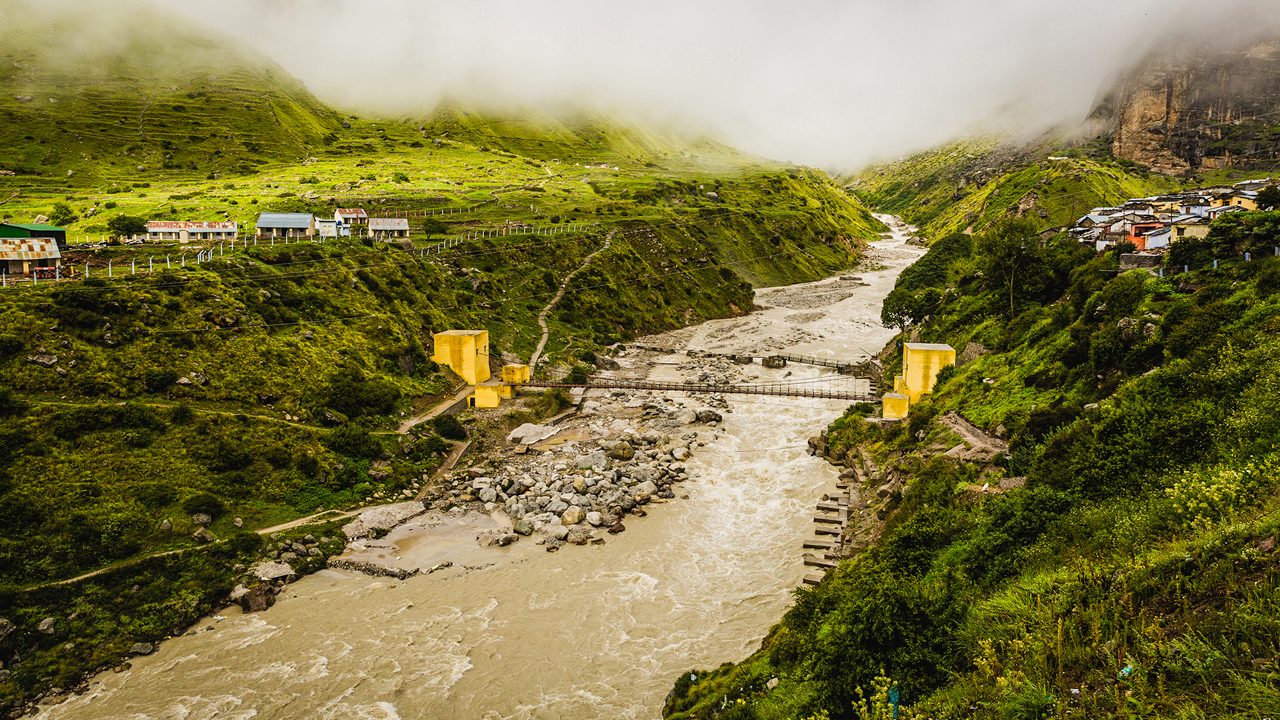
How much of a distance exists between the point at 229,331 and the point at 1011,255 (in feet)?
172

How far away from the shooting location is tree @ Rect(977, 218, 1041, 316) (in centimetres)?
Answer: 4469

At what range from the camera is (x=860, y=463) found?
124 ft

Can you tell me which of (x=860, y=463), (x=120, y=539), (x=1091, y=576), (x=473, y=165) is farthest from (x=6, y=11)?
(x=1091, y=576)

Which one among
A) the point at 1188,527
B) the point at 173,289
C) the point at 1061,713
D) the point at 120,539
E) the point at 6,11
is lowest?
the point at 120,539

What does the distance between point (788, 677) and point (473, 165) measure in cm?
14297

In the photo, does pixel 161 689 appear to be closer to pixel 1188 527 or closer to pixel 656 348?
pixel 1188 527

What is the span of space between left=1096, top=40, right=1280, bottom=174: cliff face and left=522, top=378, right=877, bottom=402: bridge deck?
136 m

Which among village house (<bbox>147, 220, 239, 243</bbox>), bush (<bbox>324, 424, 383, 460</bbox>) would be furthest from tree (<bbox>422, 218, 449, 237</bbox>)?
bush (<bbox>324, 424, 383, 460</bbox>)

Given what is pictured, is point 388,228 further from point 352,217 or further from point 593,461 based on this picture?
point 593,461

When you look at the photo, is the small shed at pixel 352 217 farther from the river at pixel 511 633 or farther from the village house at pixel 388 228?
the river at pixel 511 633

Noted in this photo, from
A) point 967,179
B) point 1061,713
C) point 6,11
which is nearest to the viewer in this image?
point 1061,713

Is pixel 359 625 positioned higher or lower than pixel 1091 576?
lower

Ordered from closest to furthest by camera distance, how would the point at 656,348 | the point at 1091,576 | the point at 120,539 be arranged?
the point at 1091,576 < the point at 120,539 < the point at 656,348

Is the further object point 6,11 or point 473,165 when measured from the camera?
point 6,11
